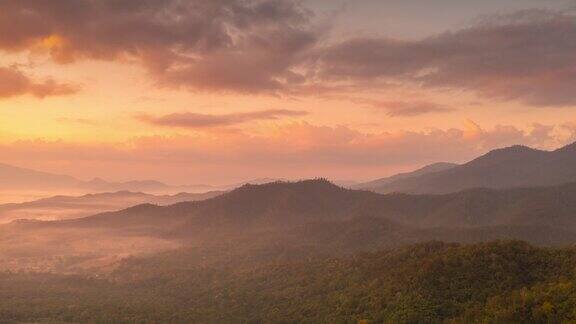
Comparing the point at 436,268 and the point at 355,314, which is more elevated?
the point at 436,268

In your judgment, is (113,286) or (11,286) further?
(113,286)


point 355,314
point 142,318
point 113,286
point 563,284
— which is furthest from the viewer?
point 113,286

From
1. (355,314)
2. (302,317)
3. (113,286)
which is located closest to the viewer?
(355,314)

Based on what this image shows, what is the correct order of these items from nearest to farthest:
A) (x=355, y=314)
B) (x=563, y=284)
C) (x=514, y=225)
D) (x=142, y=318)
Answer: (x=563, y=284)
(x=355, y=314)
(x=142, y=318)
(x=514, y=225)

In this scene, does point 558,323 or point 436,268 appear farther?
point 436,268

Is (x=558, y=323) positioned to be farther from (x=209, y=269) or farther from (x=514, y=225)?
(x=514, y=225)

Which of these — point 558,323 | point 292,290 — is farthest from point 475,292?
point 292,290

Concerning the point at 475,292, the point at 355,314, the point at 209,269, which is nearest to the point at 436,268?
the point at 475,292

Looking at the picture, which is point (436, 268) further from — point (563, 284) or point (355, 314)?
point (563, 284)

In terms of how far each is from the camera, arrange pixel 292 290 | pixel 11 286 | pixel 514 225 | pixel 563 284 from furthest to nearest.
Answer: pixel 514 225 → pixel 11 286 → pixel 292 290 → pixel 563 284
